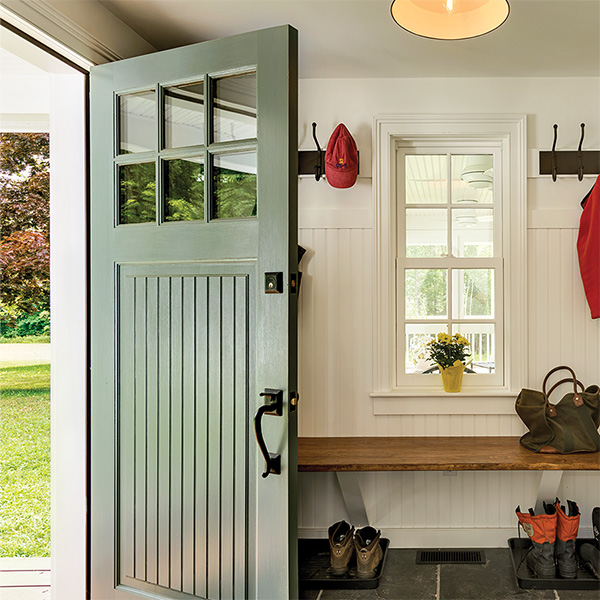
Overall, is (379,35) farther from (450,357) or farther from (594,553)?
(594,553)

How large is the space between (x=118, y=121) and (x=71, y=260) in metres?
0.57

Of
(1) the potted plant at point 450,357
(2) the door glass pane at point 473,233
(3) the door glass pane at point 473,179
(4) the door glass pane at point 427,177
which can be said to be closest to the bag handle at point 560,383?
(1) the potted plant at point 450,357

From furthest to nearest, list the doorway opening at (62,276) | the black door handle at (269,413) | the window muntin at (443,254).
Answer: the window muntin at (443,254)
the doorway opening at (62,276)
the black door handle at (269,413)

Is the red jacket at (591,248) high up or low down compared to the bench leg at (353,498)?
up

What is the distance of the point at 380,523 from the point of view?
109 inches

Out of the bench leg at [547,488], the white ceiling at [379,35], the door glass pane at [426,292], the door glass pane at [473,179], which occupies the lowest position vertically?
the bench leg at [547,488]

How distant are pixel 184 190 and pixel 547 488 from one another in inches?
85.9

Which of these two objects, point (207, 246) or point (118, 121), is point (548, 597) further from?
point (118, 121)

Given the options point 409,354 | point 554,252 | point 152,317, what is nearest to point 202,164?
point 152,317

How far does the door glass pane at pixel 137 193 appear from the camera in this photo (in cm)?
191

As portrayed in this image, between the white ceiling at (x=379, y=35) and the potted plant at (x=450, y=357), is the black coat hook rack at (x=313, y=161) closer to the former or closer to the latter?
the white ceiling at (x=379, y=35)

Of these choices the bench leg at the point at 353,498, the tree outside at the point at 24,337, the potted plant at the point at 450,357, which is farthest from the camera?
the tree outside at the point at 24,337

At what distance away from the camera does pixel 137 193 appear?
1.93m

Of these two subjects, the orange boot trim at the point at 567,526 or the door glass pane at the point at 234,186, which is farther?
the orange boot trim at the point at 567,526
